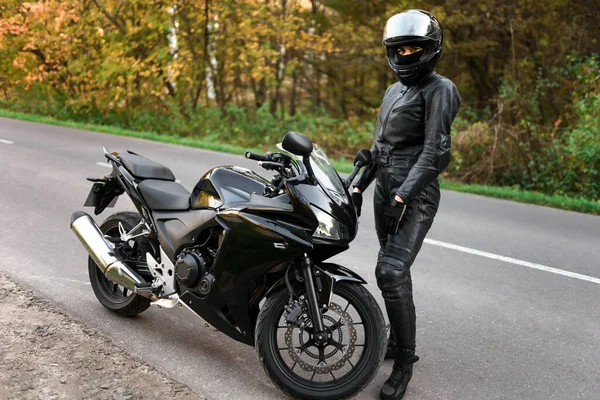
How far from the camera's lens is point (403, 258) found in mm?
3615

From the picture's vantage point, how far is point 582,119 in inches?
443

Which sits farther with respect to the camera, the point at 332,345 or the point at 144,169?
the point at 144,169

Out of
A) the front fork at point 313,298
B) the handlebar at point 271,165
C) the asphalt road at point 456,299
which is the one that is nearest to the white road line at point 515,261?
the asphalt road at point 456,299

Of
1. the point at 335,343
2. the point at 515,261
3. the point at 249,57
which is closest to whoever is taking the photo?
the point at 335,343

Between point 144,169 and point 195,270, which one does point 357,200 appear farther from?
point 144,169

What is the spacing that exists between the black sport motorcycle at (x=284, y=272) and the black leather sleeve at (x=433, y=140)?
347 millimetres

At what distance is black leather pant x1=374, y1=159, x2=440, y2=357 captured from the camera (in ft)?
11.8

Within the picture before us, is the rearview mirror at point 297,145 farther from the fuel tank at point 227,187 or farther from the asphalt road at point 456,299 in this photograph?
the asphalt road at point 456,299

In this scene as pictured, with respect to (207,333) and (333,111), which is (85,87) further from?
(207,333)

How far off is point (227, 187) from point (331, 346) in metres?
1.04

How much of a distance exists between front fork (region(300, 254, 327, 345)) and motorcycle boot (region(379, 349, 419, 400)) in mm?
491

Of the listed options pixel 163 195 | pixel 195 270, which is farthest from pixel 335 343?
pixel 163 195

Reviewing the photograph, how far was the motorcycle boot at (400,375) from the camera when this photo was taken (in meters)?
3.63

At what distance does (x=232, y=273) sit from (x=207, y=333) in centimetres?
91
